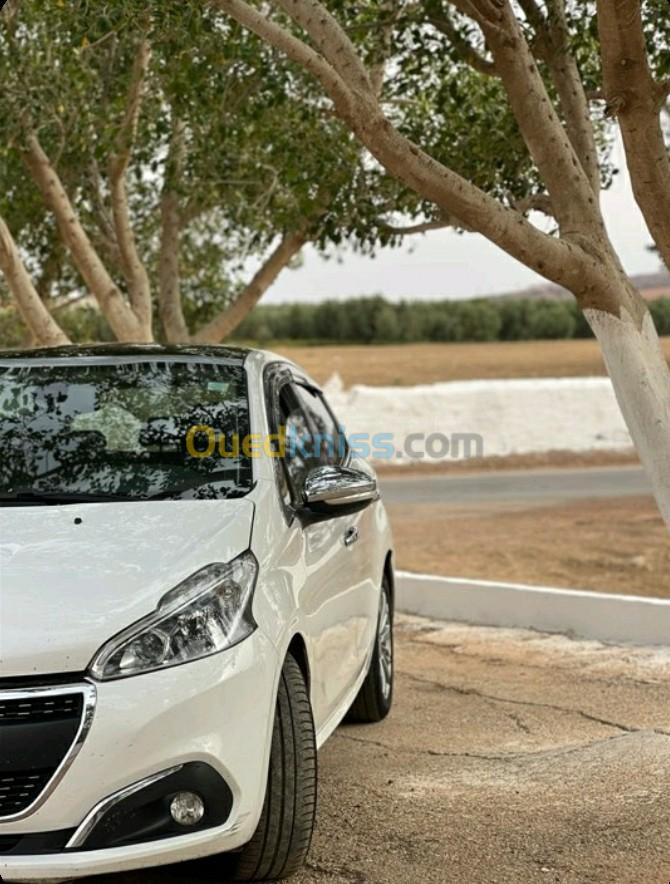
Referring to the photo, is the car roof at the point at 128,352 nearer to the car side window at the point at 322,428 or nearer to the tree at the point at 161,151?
the car side window at the point at 322,428

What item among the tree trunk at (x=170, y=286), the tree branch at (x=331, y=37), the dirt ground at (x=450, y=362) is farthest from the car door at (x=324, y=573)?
the dirt ground at (x=450, y=362)

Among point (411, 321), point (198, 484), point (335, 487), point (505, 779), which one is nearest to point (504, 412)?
point (411, 321)

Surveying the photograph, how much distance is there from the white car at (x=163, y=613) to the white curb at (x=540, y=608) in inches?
136

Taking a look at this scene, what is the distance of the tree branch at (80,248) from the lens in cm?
1023

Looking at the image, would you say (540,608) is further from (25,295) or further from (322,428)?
(25,295)

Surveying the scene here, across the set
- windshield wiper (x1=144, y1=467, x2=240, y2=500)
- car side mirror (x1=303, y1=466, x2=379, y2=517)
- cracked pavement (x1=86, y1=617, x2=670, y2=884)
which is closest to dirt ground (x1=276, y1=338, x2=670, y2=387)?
cracked pavement (x1=86, y1=617, x2=670, y2=884)

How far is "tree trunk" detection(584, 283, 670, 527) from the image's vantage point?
6.09m

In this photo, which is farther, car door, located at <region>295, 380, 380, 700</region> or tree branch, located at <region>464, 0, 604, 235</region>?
tree branch, located at <region>464, 0, 604, 235</region>

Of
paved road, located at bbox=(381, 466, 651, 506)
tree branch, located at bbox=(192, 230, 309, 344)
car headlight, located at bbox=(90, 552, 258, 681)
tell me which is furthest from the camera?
paved road, located at bbox=(381, 466, 651, 506)

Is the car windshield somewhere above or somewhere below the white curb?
above

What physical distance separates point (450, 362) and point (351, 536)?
37.0 meters

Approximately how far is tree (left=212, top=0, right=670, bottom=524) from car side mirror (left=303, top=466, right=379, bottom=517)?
176 cm

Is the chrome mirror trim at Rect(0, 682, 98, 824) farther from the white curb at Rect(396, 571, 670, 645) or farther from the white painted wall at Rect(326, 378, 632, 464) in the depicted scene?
the white painted wall at Rect(326, 378, 632, 464)

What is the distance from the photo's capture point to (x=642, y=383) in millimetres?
6109
